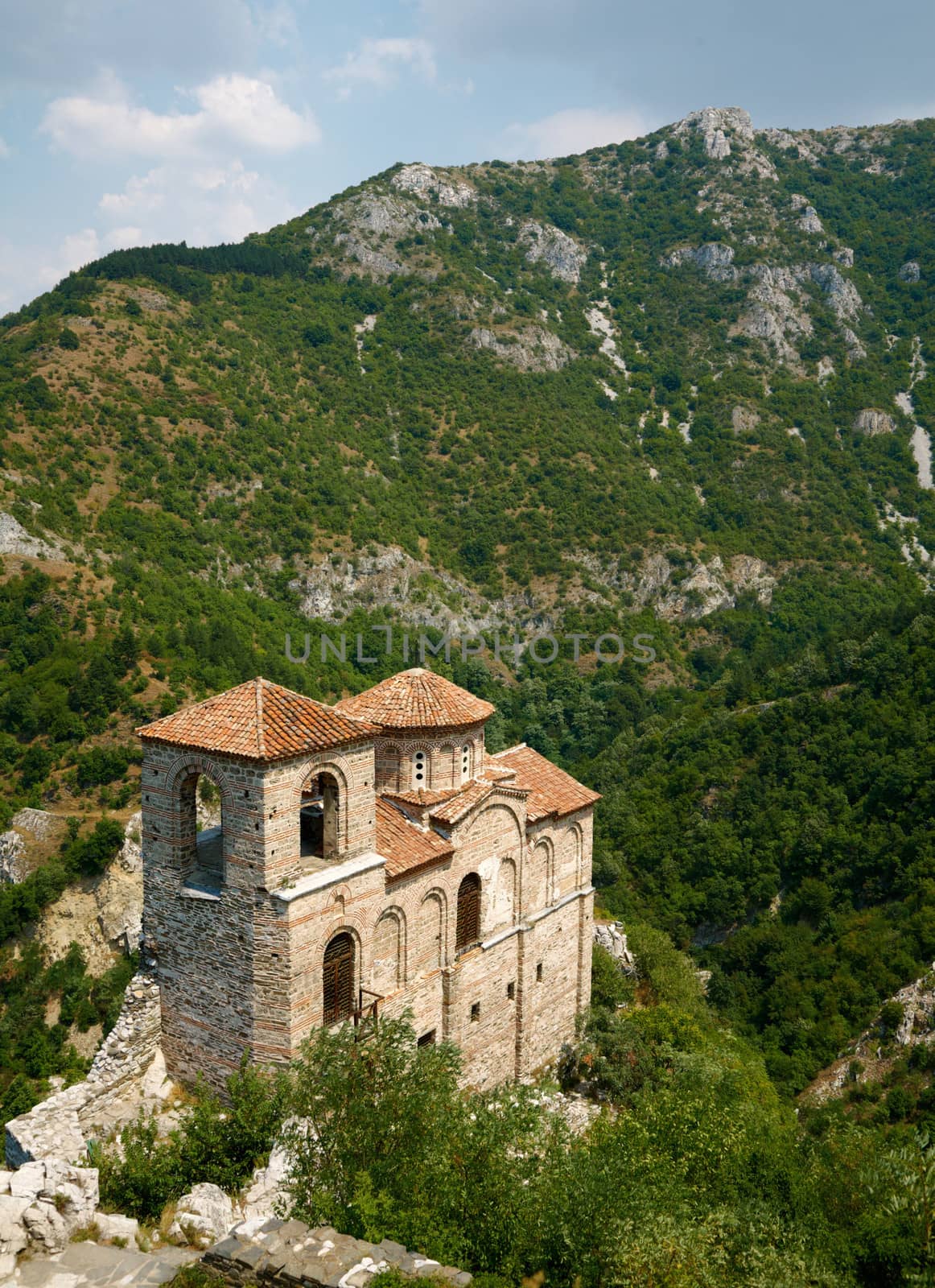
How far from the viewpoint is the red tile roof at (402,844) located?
20.2 meters

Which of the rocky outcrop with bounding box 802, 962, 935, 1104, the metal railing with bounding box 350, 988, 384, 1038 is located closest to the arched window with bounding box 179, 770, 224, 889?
the metal railing with bounding box 350, 988, 384, 1038

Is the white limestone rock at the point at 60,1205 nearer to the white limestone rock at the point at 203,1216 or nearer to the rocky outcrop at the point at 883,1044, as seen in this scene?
the white limestone rock at the point at 203,1216

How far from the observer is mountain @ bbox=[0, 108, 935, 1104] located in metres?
47.2

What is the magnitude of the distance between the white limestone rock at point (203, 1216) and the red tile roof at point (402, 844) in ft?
22.0

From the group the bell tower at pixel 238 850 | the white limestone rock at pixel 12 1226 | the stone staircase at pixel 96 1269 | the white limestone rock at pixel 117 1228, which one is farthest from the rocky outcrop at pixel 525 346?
the stone staircase at pixel 96 1269

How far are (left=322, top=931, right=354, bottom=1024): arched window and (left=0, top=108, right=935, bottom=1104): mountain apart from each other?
2307 centimetres

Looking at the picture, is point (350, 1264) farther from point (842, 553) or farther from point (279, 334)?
point (279, 334)

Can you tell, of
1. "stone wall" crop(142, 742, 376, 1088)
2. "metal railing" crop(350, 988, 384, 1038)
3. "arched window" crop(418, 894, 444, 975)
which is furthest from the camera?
"arched window" crop(418, 894, 444, 975)

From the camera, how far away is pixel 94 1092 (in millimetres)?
17781

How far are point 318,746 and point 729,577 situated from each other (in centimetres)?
9423

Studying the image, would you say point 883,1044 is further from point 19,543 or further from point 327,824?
point 19,543

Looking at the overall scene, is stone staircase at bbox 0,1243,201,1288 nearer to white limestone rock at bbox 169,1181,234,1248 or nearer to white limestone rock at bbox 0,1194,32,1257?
white limestone rock at bbox 0,1194,32,1257

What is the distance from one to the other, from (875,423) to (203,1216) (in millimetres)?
136954

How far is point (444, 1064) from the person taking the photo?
52.1 ft
